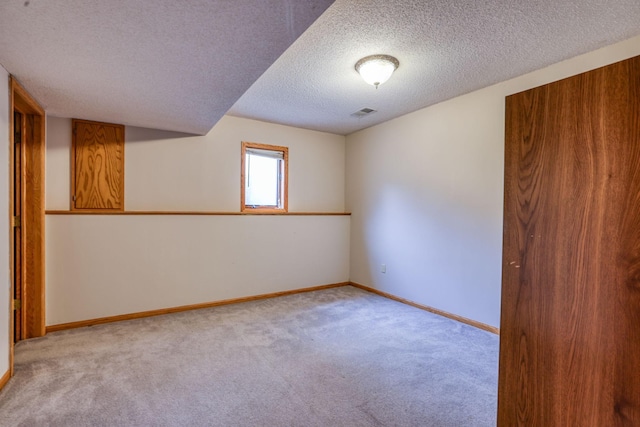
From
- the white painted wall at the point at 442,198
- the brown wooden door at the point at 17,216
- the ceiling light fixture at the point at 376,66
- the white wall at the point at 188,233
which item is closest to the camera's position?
the ceiling light fixture at the point at 376,66

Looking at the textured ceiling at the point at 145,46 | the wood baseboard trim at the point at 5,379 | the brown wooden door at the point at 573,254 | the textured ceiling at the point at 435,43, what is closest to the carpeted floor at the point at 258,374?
the wood baseboard trim at the point at 5,379

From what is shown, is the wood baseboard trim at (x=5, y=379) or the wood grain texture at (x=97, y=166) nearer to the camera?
the wood baseboard trim at (x=5, y=379)

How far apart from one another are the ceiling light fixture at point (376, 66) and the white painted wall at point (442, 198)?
47.2 inches

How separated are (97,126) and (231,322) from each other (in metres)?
2.44

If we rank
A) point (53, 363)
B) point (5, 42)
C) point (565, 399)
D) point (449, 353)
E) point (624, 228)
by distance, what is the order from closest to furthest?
point (624, 228), point (565, 399), point (5, 42), point (53, 363), point (449, 353)

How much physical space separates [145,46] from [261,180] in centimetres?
259

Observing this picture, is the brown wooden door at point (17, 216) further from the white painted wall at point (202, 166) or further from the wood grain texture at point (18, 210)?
the white painted wall at point (202, 166)

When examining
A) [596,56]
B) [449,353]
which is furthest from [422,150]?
[449,353]

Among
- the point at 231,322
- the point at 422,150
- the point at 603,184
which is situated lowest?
the point at 231,322

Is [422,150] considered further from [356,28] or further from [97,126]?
[97,126]

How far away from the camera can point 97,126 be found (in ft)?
10.5

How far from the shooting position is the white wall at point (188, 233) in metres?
3.06

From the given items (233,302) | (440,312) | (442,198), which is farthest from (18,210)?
(440,312)

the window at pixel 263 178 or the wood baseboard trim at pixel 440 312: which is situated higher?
the window at pixel 263 178
